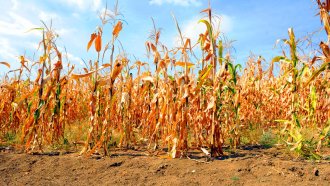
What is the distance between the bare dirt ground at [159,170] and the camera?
2.92 metres

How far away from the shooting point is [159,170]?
3275 mm

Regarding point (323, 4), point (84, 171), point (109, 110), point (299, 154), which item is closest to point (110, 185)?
point (84, 171)

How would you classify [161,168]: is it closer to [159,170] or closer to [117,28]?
[159,170]

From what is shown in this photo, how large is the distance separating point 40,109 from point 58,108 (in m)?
0.24

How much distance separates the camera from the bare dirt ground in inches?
115

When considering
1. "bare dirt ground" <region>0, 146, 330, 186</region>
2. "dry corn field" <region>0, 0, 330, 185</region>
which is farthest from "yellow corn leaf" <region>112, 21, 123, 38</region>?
"bare dirt ground" <region>0, 146, 330, 186</region>

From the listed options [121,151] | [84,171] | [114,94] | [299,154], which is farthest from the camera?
[121,151]

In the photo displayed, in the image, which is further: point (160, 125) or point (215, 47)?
point (160, 125)

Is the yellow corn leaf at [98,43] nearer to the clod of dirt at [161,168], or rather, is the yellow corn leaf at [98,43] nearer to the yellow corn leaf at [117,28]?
the yellow corn leaf at [117,28]

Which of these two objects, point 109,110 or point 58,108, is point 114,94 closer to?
point 109,110

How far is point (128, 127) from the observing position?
459 centimetres

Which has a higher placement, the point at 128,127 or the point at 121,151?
the point at 128,127

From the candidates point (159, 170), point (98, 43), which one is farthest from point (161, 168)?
point (98, 43)

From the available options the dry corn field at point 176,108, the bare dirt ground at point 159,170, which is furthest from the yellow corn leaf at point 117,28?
the bare dirt ground at point 159,170
